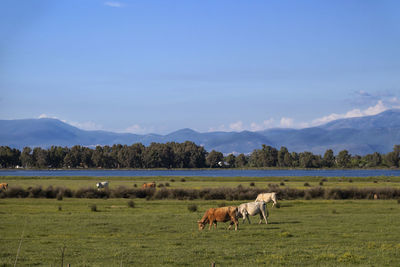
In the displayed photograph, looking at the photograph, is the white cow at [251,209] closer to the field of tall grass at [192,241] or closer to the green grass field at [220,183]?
the field of tall grass at [192,241]

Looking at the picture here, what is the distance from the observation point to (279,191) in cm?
5575

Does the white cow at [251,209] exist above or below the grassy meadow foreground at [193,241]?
above

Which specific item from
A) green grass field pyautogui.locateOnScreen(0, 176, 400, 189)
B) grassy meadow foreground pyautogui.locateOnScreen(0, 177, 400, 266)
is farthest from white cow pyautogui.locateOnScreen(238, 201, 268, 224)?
green grass field pyautogui.locateOnScreen(0, 176, 400, 189)

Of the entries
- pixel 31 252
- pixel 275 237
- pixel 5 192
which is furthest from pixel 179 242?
pixel 5 192

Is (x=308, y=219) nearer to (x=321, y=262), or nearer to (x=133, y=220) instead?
(x=133, y=220)

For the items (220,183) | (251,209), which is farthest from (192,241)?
(220,183)

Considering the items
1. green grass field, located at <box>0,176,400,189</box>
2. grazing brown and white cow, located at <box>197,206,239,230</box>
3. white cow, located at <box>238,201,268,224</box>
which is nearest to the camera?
grazing brown and white cow, located at <box>197,206,239,230</box>

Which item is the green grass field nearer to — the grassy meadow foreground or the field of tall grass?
the field of tall grass

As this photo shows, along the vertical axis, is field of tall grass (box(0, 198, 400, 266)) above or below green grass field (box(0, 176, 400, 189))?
below

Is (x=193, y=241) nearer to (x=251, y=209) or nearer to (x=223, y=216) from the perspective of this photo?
(x=223, y=216)

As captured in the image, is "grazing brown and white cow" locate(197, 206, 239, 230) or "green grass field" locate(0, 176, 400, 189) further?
"green grass field" locate(0, 176, 400, 189)

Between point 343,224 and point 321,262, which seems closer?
point 321,262

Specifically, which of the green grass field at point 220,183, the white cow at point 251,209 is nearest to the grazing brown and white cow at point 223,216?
the white cow at point 251,209

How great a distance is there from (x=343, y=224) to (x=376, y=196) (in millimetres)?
26761
